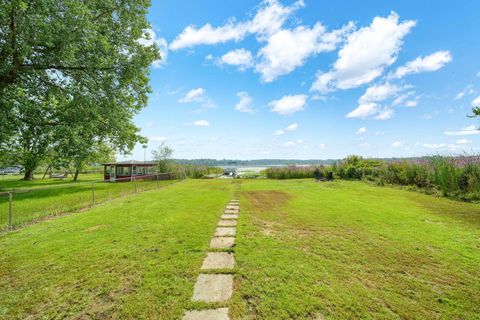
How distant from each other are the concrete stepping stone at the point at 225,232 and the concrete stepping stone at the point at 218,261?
849 millimetres

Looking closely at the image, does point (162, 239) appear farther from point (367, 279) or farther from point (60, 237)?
→ point (367, 279)

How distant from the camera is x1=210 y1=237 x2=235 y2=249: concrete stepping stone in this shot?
3.51m

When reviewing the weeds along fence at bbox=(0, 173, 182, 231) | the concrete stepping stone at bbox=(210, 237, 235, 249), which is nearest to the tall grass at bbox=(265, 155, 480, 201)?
the concrete stepping stone at bbox=(210, 237, 235, 249)

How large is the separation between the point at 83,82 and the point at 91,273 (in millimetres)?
5331

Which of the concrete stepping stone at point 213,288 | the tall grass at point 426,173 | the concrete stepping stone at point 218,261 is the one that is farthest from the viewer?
the tall grass at point 426,173

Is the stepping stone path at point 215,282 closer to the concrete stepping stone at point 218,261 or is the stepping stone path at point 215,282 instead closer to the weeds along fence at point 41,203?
the concrete stepping stone at point 218,261

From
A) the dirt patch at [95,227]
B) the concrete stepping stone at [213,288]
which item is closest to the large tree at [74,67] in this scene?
the dirt patch at [95,227]

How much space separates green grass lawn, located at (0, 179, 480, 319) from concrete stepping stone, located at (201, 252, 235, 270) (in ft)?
0.33

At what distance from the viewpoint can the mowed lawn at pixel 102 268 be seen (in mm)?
2014

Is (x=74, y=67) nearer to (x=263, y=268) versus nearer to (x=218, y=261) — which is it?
(x=218, y=261)

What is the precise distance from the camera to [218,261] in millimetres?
2959

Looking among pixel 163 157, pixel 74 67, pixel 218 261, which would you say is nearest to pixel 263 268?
pixel 218 261

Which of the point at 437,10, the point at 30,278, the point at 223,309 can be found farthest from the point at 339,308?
the point at 437,10

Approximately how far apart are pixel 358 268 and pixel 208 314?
2.08 meters
